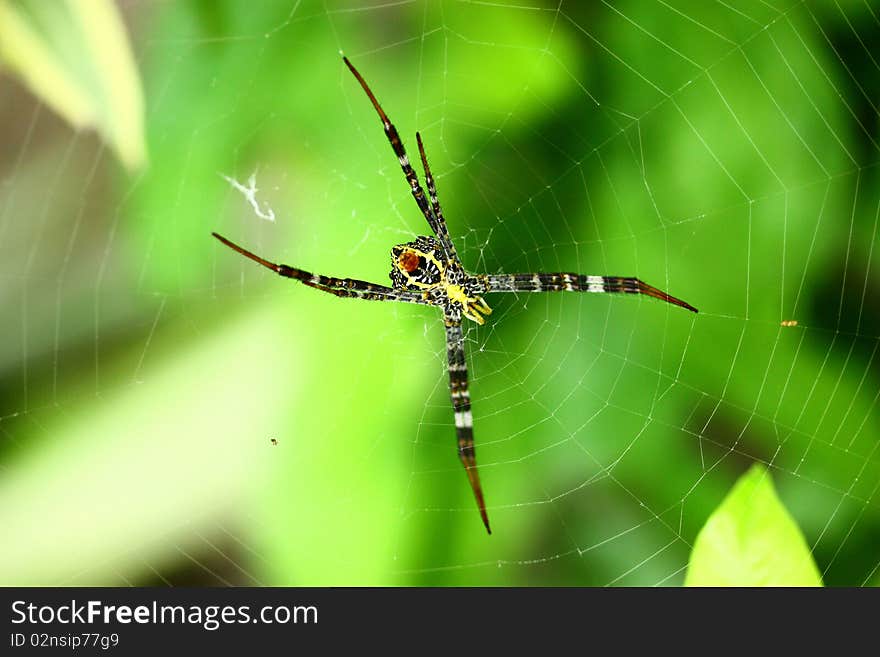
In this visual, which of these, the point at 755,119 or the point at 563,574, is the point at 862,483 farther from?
the point at 755,119

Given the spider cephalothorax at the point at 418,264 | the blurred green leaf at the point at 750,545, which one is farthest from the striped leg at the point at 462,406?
the blurred green leaf at the point at 750,545

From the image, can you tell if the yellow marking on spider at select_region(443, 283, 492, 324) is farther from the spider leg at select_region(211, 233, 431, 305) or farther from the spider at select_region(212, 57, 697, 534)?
the spider leg at select_region(211, 233, 431, 305)

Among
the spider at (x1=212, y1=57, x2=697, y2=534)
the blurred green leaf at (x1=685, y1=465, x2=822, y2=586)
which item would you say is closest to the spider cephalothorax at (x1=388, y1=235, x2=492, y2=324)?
the spider at (x1=212, y1=57, x2=697, y2=534)

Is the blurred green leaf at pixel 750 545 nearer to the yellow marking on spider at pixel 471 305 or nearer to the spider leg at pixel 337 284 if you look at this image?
the yellow marking on spider at pixel 471 305

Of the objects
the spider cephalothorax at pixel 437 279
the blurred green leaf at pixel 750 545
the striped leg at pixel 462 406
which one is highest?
the spider cephalothorax at pixel 437 279

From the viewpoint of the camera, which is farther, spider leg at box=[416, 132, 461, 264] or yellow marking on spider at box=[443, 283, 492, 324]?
yellow marking on spider at box=[443, 283, 492, 324]

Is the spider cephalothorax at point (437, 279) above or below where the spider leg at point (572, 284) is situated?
above

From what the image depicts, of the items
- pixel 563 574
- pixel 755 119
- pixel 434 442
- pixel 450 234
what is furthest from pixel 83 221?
pixel 755 119
